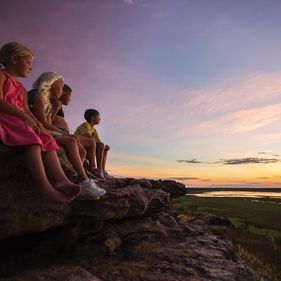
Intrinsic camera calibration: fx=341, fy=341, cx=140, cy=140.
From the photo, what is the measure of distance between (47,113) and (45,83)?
2.08 ft

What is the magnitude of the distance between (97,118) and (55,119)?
4.54 feet

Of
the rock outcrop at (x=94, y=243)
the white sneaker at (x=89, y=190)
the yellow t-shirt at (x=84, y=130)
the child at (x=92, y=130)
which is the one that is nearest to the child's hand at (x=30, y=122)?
the rock outcrop at (x=94, y=243)

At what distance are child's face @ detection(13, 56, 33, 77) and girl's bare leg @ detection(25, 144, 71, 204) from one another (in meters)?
1.26

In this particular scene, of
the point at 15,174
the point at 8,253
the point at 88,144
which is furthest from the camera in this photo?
the point at 88,144

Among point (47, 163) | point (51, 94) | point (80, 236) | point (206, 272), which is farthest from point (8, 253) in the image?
point (206, 272)

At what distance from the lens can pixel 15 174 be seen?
17.5 ft

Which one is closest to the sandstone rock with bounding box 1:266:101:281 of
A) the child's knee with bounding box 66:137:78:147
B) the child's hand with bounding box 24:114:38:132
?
the child's knee with bounding box 66:137:78:147

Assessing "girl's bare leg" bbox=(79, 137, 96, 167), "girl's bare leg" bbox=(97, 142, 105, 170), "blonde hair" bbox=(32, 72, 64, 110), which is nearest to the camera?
"blonde hair" bbox=(32, 72, 64, 110)

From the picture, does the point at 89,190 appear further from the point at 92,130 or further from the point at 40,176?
the point at 92,130

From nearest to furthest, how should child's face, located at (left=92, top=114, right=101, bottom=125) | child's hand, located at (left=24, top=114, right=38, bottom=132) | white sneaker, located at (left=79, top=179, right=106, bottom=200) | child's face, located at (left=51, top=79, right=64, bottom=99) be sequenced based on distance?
child's hand, located at (left=24, top=114, right=38, bottom=132), white sneaker, located at (left=79, top=179, right=106, bottom=200), child's face, located at (left=51, top=79, right=64, bottom=99), child's face, located at (left=92, top=114, right=101, bottom=125)

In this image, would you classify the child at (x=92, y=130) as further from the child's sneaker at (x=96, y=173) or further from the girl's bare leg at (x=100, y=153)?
the child's sneaker at (x=96, y=173)

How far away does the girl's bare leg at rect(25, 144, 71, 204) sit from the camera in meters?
4.70

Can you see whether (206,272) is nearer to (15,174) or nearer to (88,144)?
(88,144)

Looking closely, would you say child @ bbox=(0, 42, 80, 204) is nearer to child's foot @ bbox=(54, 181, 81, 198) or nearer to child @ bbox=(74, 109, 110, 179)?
child's foot @ bbox=(54, 181, 81, 198)
